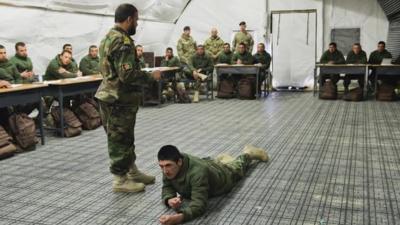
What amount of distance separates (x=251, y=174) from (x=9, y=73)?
13.3 feet

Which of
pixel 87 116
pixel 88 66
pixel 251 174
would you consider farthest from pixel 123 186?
pixel 88 66

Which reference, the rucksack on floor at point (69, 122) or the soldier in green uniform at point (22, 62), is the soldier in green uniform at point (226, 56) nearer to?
the soldier in green uniform at point (22, 62)

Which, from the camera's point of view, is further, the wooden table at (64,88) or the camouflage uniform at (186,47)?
the camouflage uniform at (186,47)

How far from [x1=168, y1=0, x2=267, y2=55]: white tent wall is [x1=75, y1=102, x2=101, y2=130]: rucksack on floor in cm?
616

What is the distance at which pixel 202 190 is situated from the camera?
9.66ft

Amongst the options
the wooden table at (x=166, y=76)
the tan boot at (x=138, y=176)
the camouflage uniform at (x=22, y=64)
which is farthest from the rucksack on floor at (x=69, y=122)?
the wooden table at (x=166, y=76)

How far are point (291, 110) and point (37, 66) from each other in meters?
4.50

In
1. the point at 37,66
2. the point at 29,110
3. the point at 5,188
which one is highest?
the point at 37,66

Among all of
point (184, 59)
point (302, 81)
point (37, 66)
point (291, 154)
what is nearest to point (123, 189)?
point (291, 154)

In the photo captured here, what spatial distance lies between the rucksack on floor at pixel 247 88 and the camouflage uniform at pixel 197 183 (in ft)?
19.8

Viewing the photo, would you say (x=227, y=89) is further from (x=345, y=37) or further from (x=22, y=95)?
(x=22, y=95)

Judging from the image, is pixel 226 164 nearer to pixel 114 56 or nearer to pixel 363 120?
pixel 114 56

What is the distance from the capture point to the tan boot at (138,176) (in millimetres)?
3688

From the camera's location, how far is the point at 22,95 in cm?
514
